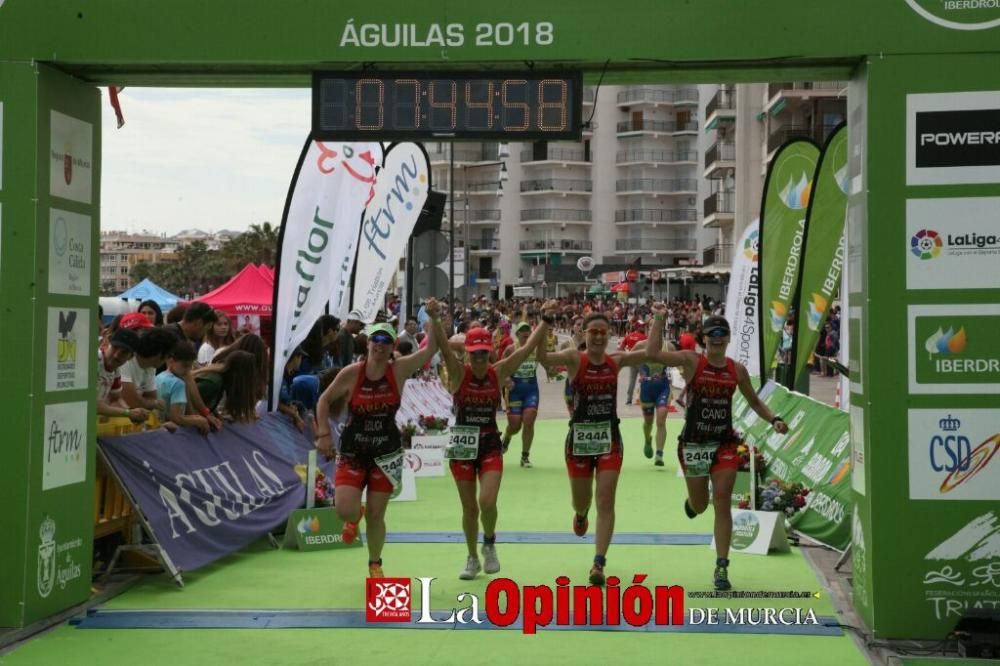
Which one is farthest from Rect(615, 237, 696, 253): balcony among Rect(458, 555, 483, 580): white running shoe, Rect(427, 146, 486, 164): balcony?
Rect(458, 555, 483, 580): white running shoe

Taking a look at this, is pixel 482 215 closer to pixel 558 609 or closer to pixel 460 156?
pixel 460 156

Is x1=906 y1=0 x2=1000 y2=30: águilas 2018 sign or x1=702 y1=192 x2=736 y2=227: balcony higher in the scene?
x1=702 y1=192 x2=736 y2=227: balcony

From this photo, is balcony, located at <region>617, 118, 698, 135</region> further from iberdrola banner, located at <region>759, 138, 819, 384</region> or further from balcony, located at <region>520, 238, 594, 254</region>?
iberdrola banner, located at <region>759, 138, 819, 384</region>

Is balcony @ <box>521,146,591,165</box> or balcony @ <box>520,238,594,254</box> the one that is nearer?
balcony @ <box>521,146,591,165</box>

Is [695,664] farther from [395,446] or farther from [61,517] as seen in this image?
[61,517]

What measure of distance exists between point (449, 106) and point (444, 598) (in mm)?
3545

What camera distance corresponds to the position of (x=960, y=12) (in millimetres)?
7363

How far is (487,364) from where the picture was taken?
9.27 m

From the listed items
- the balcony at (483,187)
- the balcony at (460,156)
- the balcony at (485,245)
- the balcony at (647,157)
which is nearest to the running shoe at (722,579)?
the balcony at (460,156)

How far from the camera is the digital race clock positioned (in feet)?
25.0

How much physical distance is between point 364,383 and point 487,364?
116 cm

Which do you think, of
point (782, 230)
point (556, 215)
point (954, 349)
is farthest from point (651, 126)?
point (954, 349)

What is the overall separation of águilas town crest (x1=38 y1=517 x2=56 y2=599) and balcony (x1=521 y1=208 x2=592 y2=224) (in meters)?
86.0

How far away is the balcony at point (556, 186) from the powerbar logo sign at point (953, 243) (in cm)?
8555
